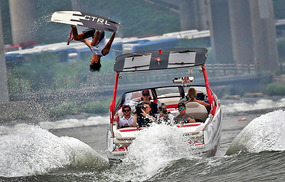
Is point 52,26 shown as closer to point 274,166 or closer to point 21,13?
point 21,13

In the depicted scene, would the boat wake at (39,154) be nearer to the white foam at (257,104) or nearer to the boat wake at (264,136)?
the boat wake at (264,136)

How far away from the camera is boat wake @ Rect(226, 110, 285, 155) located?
11.0 m

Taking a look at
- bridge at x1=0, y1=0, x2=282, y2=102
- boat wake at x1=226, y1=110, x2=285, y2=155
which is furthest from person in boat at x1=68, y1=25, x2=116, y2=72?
bridge at x1=0, y1=0, x2=282, y2=102

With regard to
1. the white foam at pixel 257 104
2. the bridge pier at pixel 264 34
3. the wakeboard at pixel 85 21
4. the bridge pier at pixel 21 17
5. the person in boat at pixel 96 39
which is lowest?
the white foam at pixel 257 104

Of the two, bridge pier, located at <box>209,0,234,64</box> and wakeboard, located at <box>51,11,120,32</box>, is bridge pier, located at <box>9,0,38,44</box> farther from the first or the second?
wakeboard, located at <box>51,11,120,32</box>

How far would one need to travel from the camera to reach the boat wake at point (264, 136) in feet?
36.2

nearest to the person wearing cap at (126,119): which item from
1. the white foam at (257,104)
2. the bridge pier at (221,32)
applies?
the white foam at (257,104)

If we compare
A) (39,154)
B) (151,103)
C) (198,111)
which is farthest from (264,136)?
(39,154)

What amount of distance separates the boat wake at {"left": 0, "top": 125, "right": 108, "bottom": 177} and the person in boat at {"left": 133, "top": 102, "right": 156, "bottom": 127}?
3.72 feet

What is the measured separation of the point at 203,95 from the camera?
1335 centimetres

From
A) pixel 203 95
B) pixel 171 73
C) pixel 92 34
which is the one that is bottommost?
pixel 171 73

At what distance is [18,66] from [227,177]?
2081 inches

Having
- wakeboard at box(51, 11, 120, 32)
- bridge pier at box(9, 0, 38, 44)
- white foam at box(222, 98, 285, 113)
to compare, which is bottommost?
white foam at box(222, 98, 285, 113)

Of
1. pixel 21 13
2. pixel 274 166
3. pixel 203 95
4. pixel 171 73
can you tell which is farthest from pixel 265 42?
pixel 274 166
